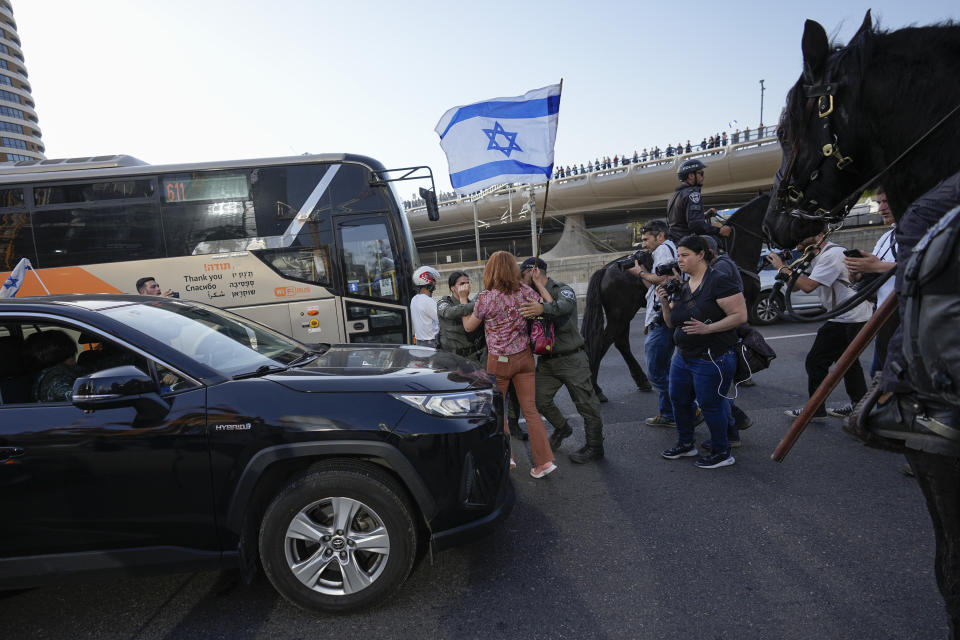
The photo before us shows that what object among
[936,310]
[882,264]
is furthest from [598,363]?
[936,310]

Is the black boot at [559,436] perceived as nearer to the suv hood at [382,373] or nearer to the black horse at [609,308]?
the black horse at [609,308]

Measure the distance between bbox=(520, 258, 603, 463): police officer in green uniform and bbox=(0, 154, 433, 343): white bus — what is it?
A: 3.71 metres

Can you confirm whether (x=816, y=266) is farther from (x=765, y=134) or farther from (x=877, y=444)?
(x=765, y=134)

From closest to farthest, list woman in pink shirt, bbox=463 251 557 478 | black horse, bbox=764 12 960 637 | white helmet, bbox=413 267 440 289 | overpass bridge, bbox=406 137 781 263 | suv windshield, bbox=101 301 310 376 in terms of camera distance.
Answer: black horse, bbox=764 12 960 637, suv windshield, bbox=101 301 310 376, woman in pink shirt, bbox=463 251 557 478, white helmet, bbox=413 267 440 289, overpass bridge, bbox=406 137 781 263

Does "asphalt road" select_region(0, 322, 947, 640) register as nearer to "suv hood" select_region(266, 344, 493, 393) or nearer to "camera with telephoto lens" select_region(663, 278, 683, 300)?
"suv hood" select_region(266, 344, 493, 393)

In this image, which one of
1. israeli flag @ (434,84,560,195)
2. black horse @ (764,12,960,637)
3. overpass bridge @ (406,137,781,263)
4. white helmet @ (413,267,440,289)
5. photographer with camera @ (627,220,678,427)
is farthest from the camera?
overpass bridge @ (406,137,781,263)

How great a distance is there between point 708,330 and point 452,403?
86.0 inches

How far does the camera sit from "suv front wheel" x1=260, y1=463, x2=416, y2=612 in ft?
8.29

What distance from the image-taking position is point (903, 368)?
1.49 meters

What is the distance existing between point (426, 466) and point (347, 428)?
431mm

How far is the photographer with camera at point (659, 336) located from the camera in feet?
16.7

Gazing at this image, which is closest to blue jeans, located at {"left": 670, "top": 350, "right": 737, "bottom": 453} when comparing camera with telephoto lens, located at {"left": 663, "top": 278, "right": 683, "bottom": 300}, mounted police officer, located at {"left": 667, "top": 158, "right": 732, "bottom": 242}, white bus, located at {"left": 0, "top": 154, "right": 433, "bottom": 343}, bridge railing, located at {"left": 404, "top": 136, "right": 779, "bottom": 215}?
camera with telephoto lens, located at {"left": 663, "top": 278, "right": 683, "bottom": 300}

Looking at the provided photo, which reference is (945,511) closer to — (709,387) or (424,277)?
(709,387)

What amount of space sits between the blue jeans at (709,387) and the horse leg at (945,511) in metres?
2.26
